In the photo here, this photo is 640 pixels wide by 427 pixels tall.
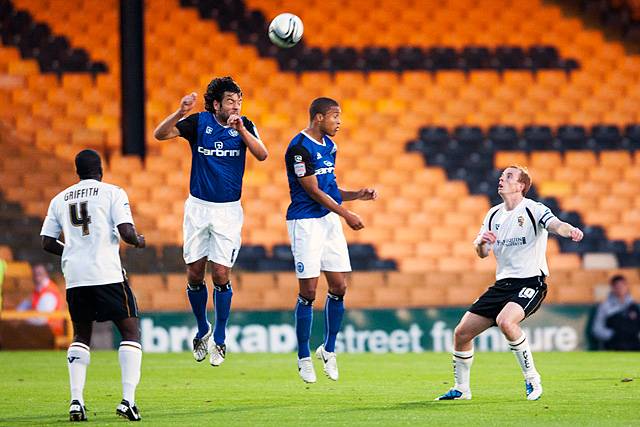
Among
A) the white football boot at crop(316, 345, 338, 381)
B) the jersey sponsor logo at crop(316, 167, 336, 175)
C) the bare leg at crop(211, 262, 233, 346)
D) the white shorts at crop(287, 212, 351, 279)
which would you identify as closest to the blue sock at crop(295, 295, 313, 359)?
the white football boot at crop(316, 345, 338, 381)

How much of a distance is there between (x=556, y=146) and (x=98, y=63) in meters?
7.76

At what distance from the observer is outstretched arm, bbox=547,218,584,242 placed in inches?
354

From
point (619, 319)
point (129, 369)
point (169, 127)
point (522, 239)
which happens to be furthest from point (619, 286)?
point (129, 369)

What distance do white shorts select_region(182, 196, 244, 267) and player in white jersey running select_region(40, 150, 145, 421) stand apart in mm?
1731

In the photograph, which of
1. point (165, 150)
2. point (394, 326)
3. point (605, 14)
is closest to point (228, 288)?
point (394, 326)

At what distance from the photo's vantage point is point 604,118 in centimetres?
2155

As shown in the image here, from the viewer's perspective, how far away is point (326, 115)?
1003 cm

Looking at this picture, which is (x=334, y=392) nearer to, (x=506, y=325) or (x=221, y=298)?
(x=221, y=298)

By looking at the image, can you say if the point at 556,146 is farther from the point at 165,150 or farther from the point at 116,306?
the point at 116,306

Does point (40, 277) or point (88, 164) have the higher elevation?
point (40, 277)

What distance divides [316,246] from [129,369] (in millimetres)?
2238

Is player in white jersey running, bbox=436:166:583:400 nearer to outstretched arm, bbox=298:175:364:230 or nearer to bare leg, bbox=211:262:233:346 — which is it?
outstretched arm, bbox=298:175:364:230

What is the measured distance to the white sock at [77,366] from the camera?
27.9ft

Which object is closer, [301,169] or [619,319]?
[301,169]
